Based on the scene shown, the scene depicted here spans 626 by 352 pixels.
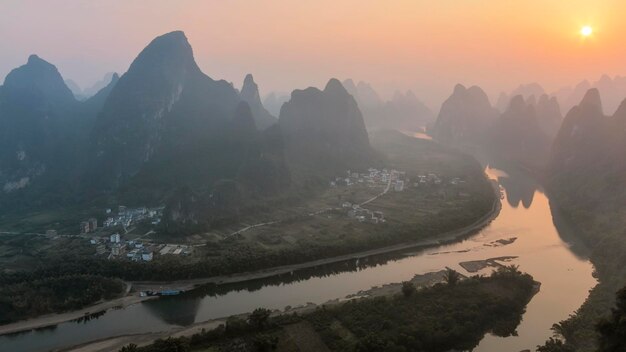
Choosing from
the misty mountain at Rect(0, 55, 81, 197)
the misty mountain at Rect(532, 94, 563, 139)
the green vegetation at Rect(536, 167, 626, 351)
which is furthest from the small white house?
the misty mountain at Rect(532, 94, 563, 139)

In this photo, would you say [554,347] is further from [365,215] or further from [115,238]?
[115,238]

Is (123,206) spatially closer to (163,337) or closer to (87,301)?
(87,301)

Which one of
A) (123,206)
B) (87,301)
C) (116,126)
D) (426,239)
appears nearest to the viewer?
(87,301)

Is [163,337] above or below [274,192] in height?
below

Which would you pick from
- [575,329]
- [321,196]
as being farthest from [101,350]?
[321,196]

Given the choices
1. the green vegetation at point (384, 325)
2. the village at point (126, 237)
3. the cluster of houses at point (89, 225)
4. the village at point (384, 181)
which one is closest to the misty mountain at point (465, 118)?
the village at point (384, 181)

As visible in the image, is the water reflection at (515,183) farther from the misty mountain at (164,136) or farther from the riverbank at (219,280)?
the misty mountain at (164,136)

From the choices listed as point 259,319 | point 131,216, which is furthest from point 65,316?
point 131,216

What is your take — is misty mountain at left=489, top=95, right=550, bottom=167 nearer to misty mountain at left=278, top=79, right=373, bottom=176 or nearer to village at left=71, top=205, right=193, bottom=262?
misty mountain at left=278, top=79, right=373, bottom=176
